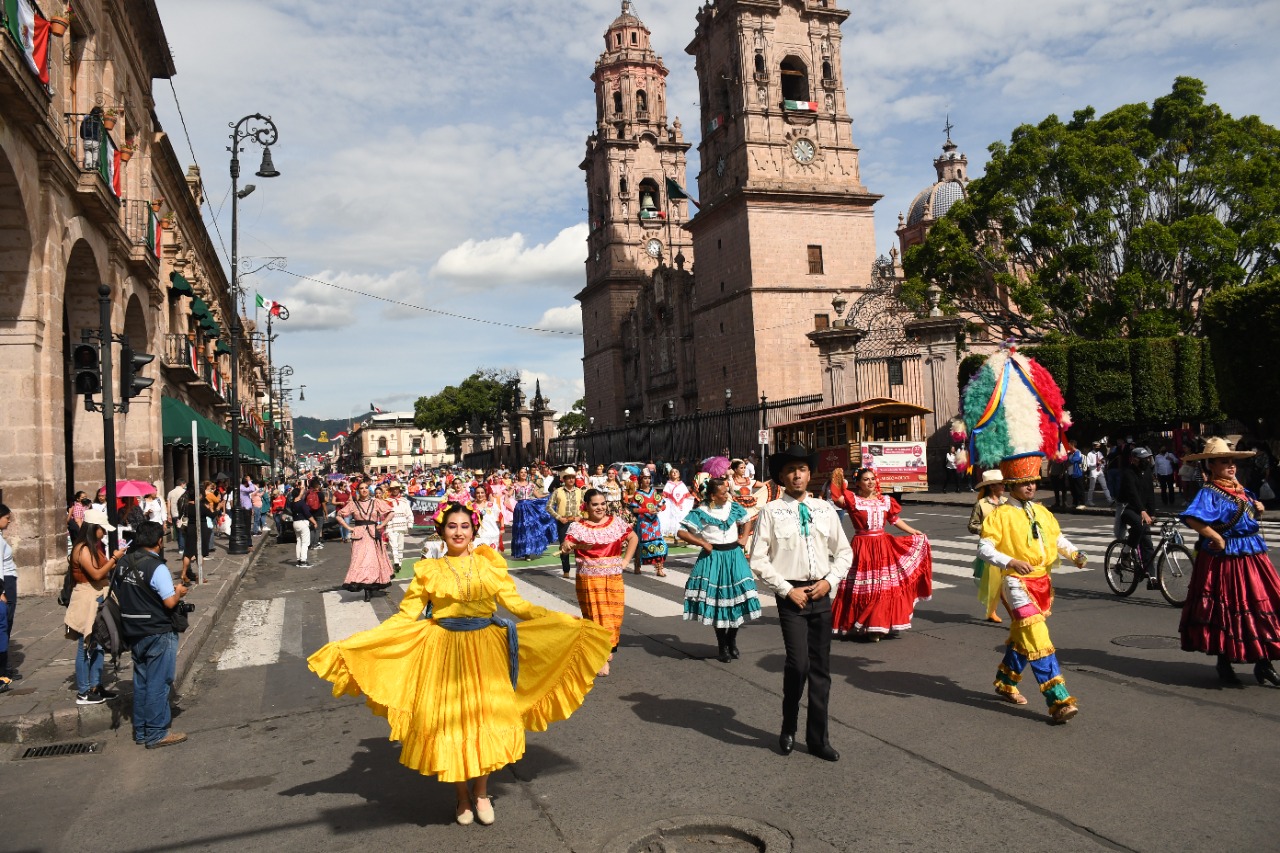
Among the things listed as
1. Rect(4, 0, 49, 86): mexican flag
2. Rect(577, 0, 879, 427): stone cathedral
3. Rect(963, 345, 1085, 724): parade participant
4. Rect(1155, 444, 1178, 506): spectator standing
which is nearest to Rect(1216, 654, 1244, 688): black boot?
Rect(963, 345, 1085, 724): parade participant

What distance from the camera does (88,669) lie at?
299 inches

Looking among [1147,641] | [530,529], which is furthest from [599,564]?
[530,529]

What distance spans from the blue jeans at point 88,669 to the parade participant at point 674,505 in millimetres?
9963

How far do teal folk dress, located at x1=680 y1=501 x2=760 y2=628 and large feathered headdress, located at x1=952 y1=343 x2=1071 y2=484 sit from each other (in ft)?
8.06

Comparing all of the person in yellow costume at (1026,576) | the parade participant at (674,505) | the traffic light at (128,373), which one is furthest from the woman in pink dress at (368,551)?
the person in yellow costume at (1026,576)

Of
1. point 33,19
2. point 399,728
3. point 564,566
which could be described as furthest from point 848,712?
point 33,19

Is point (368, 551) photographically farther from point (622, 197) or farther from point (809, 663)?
point (622, 197)

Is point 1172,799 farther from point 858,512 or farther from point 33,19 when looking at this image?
point 33,19

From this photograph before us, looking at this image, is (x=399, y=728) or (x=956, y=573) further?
(x=956, y=573)

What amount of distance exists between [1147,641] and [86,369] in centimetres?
1110

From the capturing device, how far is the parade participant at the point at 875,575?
9078mm

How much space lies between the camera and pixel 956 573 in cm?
1337

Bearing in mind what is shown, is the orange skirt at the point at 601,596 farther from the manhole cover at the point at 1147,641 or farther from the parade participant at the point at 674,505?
the parade participant at the point at 674,505

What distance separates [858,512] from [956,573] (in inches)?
186
